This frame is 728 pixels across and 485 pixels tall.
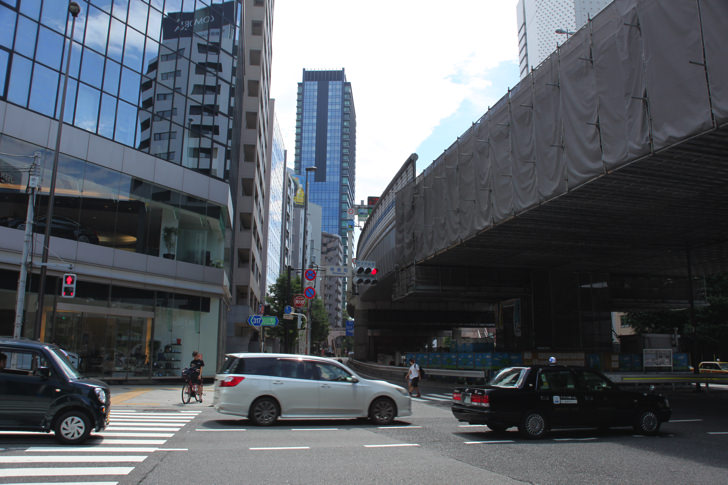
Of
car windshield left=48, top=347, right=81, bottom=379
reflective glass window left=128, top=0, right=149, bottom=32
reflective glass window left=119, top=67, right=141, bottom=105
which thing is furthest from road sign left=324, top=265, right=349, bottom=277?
car windshield left=48, top=347, right=81, bottom=379

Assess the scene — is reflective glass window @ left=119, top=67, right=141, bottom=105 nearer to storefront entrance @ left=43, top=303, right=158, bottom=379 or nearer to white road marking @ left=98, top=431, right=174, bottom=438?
storefront entrance @ left=43, top=303, right=158, bottom=379

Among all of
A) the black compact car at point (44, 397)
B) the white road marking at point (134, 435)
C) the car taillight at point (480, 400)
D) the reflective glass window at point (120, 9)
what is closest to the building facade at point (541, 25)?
the reflective glass window at point (120, 9)

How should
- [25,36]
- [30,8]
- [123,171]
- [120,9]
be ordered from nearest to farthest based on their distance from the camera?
[25,36], [30,8], [123,171], [120,9]

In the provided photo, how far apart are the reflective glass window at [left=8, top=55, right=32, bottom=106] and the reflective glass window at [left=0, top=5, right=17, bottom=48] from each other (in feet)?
1.97

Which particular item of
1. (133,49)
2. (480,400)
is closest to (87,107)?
(133,49)

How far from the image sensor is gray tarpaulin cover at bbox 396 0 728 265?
1326cm

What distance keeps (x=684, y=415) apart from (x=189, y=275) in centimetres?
2265

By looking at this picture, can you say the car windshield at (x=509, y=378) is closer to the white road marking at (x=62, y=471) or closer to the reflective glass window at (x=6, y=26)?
the white road marking at (x=62, y=471)

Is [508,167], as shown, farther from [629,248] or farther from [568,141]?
[629,248]

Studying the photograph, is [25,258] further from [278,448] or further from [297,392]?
[278,448]

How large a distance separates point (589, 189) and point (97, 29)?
22640mm

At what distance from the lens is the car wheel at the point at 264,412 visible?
40.0 feet

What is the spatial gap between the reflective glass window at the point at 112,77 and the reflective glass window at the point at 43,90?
8.64ft

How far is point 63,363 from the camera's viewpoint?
9711 millimetres
